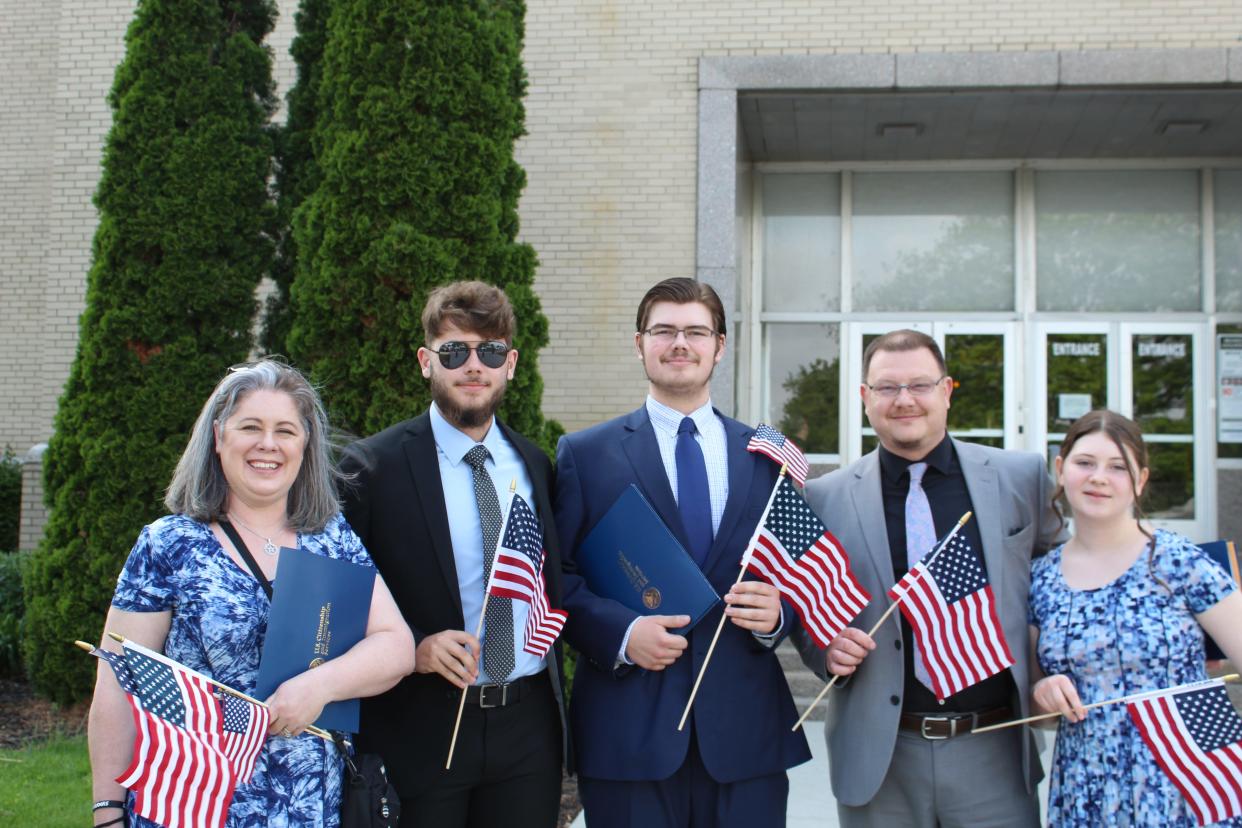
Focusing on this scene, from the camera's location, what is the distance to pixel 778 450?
3.38 m

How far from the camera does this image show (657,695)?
10.5 ft

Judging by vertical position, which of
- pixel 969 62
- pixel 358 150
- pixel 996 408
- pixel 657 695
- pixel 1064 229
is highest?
pixel 969 62

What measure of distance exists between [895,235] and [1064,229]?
6.23ft

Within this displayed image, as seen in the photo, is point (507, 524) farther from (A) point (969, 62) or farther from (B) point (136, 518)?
(A) point (969, 62)

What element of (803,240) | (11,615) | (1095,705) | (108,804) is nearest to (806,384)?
(803,240)

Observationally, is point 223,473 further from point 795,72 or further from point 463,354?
point 795,72

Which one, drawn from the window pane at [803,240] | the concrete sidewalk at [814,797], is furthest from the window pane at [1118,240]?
the concrete sidewalk at [814,797]

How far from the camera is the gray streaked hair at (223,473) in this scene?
2.70m

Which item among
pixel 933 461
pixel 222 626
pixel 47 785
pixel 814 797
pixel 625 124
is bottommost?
pixel 814 797

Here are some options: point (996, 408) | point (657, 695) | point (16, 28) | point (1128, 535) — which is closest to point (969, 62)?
point (996, 408)

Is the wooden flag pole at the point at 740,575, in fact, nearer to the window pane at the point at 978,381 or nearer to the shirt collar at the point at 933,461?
the shirt collar at the point at 933,461

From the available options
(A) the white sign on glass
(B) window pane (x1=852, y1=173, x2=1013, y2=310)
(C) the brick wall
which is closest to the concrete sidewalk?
(C) the brick wall

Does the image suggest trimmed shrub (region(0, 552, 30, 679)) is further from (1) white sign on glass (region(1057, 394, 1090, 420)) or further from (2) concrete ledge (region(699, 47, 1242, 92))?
(1) white sign on glass (region(1057, 394, 1090, 420))

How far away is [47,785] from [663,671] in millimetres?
4134
